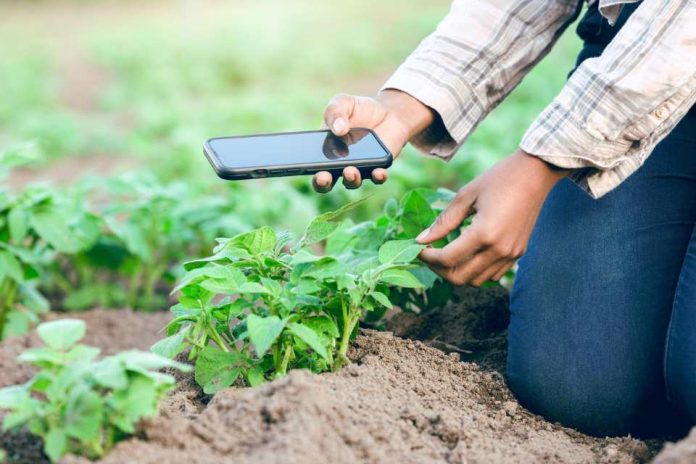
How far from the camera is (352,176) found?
1812 mm

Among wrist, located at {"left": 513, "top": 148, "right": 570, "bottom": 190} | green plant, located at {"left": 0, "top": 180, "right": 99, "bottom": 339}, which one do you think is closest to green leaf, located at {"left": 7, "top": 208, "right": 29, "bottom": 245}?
green plant, located at {"left": 0, "top": 180, "right": 99, "bottom": 339}

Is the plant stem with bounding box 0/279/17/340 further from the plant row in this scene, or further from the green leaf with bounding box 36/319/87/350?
the green leaf with bounding box 36/319/87/350

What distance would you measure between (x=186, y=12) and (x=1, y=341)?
10.4 m

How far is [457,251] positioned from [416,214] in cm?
34

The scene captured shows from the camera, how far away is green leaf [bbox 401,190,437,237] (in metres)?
2.04

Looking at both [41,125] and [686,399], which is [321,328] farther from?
[41,125]

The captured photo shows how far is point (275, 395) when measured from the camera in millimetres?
1454

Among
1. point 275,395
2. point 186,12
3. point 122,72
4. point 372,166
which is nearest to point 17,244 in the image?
point 372,166

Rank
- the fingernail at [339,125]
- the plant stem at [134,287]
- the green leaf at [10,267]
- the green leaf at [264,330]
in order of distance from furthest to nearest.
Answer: the plant stem at [134,287] → the green leaf at [10,267] → the fingernail at [339,125] → the green leaf at [264,330]

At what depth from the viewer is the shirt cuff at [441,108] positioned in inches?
81.9

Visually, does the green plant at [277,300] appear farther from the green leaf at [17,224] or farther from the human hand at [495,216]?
the green leaf at [17,224]

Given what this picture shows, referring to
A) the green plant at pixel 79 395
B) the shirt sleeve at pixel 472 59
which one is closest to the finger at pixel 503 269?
the shirt sleeve at pixel 472 59

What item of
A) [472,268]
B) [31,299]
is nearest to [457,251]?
[472,268]

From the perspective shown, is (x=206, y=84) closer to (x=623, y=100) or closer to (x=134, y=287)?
(x=134, y=287)
